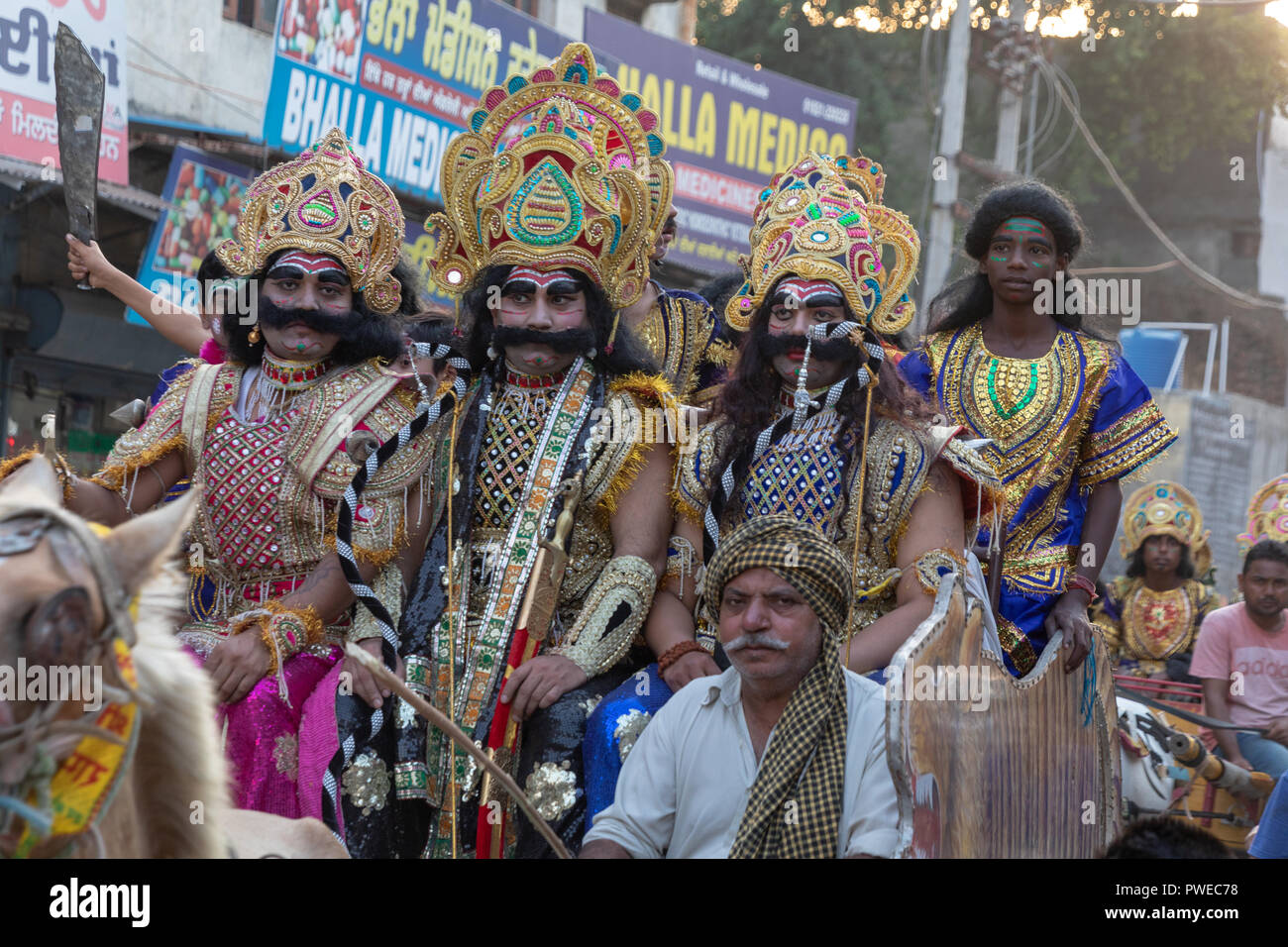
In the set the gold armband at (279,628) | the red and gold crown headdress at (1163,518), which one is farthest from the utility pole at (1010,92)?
the gold armband at (279,628)

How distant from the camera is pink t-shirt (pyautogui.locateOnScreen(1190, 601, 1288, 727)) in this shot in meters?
7.96

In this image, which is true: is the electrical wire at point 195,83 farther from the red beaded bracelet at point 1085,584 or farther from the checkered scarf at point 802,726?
the checkered scarf at point 802,726

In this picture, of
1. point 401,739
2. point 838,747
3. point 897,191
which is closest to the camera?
point 838,747

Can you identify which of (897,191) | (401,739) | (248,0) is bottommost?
(401,739)

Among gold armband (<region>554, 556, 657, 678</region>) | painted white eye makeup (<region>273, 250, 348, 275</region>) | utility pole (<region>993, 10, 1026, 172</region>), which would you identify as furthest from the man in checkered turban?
utility pole (<region>993, 10, 1026, 172</region>)

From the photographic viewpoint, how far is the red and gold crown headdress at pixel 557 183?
4707 mm

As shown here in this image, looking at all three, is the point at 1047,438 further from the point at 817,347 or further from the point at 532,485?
the point at 532,485

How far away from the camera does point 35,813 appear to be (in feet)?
6.19

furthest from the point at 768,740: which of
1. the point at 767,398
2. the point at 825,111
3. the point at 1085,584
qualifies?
the point at 825,111

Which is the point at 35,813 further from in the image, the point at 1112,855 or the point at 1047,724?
the point at 1047,724

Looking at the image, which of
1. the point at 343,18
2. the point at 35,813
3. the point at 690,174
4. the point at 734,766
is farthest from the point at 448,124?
the point at 35,813

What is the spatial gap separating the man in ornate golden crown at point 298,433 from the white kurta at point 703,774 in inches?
44.3

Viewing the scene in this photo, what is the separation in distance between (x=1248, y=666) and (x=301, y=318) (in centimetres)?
556

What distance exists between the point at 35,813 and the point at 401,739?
239 centimetres
